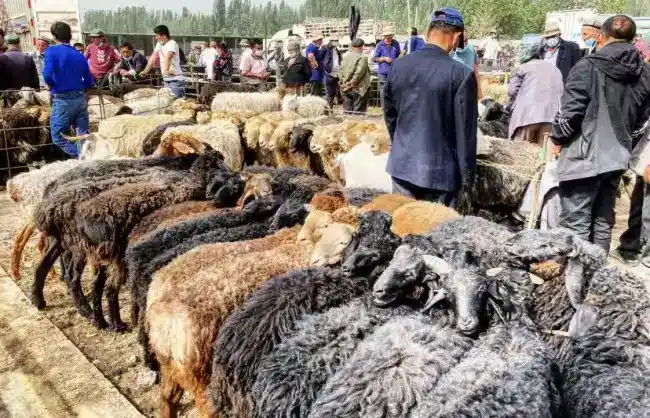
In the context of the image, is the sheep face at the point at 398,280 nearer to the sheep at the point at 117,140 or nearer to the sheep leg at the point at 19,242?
the sheep leg at the point at 19,242

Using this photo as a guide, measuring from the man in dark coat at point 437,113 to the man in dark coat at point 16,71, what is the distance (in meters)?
8.46

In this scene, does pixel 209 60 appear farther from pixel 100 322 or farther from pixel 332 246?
pixel 332 246

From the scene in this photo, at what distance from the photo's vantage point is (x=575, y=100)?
346 centimetres

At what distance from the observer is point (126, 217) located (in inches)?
136

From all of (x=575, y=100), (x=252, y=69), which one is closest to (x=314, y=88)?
(x=252, y=69)

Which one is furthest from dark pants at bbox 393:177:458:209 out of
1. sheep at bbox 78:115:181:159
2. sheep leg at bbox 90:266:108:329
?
sheep at bbox 78:115:181:159

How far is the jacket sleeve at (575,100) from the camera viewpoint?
3.44m

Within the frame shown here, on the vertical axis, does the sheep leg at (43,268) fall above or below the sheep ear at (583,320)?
below

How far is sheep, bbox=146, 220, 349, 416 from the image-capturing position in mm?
2010

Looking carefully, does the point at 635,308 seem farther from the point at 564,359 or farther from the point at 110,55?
the point at 110,55

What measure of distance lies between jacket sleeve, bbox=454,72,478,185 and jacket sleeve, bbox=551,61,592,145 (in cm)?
64

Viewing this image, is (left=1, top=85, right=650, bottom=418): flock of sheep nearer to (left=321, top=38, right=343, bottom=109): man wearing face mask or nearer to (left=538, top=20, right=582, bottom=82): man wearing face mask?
(left=538, top=20, right=582, bottom=82): man wearing face mask

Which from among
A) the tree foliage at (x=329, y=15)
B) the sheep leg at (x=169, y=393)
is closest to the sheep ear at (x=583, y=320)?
the sheep leg at (x=169, y=393)

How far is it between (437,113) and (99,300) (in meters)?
2.85
